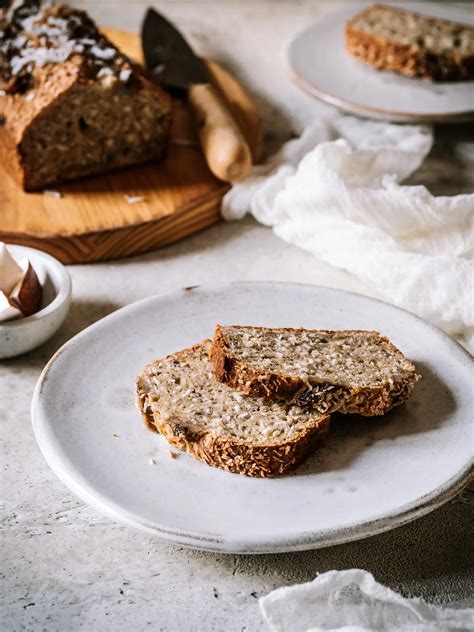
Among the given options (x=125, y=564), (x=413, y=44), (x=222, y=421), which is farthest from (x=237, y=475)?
(x=413, y=44)

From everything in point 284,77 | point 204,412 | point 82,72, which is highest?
point 82,72

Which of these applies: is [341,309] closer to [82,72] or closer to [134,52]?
[82,72]

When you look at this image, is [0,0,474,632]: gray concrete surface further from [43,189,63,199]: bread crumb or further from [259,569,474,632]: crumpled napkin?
[43,189,63,199]: bread crumb

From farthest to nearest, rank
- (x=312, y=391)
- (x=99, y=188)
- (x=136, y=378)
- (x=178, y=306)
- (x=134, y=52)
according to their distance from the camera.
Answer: (x=134, y=52)
(x=99, y=188)
(x=178, y=306)
(x=136, y=378)
(x=312, y=391)

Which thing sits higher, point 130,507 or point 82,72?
point 82,72

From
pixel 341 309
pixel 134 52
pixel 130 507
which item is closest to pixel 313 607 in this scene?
pixel 130 507

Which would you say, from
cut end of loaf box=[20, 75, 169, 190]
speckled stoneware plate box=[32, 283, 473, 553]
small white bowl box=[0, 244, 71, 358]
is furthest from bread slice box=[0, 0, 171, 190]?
speckled stoneware plate box=[32, 283, 473, 553]

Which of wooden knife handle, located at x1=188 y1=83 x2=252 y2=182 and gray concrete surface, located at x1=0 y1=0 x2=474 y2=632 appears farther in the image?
wooden knife handle, located at x1=188 y1=83 x2=252 y2=182
